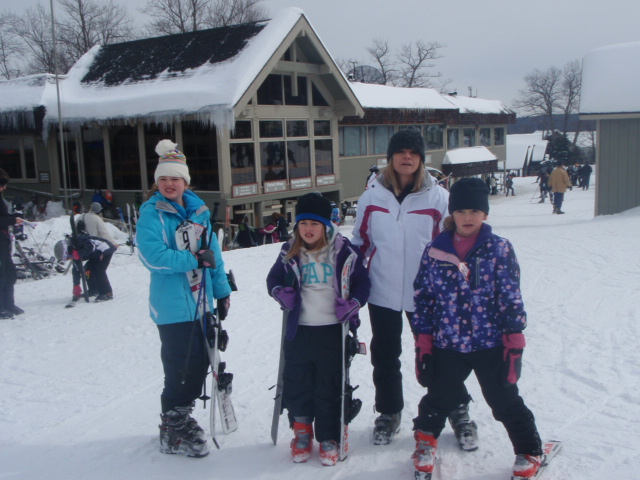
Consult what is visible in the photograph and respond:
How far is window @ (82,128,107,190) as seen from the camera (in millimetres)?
18475

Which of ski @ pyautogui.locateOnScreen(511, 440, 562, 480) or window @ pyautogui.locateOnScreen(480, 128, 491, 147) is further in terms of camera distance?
window @ pyautogui.locateOnScreen(480, 128, 491, 147)

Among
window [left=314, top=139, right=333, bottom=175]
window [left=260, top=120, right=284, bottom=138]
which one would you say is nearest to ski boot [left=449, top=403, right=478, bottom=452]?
window [left=260, top=120, right=284, bottom=138]

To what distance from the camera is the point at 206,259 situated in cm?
334

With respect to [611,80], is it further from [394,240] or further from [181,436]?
[181,436]

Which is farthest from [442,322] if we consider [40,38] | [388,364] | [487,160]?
[40,38]

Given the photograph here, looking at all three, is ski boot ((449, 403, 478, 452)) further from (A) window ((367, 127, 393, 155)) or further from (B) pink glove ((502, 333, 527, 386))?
(A) window ((367, 127, 393, 155))

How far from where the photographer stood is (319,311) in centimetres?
326

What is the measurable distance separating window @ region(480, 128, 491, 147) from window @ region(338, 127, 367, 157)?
1395 cm

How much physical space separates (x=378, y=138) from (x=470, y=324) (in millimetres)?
22183

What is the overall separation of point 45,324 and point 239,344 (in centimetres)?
250

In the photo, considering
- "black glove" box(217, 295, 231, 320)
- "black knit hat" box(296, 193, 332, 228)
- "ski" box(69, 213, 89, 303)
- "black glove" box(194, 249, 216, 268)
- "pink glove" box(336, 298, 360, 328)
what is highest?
"black knit hat" box(296, 193, 332, 228)

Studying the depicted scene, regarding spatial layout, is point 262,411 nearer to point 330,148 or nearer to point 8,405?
point 8,405

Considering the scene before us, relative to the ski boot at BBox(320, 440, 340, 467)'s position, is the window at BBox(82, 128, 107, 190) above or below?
above

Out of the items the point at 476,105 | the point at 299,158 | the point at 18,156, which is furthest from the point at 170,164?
the point at 476,105
